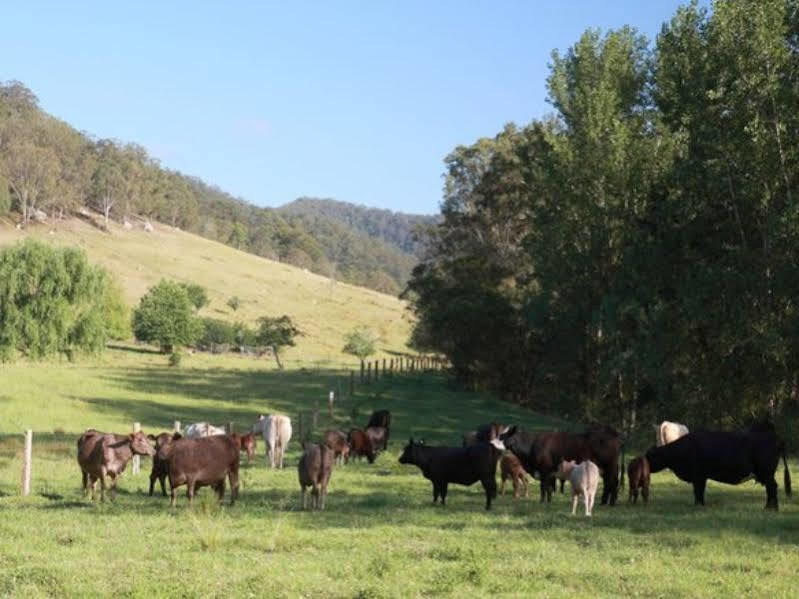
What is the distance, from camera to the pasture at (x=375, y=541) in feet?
36.9

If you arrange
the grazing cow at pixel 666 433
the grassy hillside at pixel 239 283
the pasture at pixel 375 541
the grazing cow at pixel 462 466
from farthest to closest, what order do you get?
the grassy hillside at pixel 239 283 < the grazing cow at pixel 666 433 < the grazing cow at pixel 462 466 < the pasture at pixel 375 541

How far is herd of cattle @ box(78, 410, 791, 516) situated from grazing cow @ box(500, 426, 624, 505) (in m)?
0.02

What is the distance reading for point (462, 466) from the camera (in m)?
18.6

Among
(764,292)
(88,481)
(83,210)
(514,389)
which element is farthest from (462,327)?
(83,210)

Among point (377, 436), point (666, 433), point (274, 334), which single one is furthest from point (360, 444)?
point (274, 334)

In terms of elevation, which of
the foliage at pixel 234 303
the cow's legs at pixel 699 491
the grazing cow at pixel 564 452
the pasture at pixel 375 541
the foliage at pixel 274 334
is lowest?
the pasture at pixel 375 541

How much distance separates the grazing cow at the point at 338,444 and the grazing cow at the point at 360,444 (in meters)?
0.37

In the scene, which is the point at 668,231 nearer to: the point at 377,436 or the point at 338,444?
the point at 377,436

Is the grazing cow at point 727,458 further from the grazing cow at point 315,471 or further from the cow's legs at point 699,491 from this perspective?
the grazing cow at point 315,471

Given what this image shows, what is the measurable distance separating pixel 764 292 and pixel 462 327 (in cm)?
2938

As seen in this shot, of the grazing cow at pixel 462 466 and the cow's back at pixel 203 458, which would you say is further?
the grazing cow at pixel 462 466

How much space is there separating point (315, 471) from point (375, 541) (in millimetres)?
3663

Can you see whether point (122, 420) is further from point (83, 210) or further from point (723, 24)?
point (83, 210)

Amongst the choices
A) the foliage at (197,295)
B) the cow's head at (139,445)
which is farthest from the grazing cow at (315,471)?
the foliage at (197,295)
